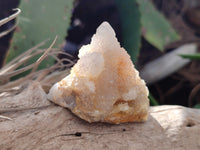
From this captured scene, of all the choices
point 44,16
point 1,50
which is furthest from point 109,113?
point 1,50

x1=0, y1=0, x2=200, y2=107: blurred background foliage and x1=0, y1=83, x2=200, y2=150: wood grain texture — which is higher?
x1=0, y1=0, x2=200, y2=107: blurred background foliage

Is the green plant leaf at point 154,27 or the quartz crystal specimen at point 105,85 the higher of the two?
the green plant leaf at point 154,27

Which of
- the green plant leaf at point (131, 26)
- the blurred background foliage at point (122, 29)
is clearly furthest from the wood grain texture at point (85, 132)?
the green plant leaf at point (131, 26)

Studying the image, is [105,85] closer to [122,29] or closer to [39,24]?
[39,24]

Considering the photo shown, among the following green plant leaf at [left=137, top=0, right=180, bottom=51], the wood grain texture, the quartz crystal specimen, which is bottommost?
the wood grain texture

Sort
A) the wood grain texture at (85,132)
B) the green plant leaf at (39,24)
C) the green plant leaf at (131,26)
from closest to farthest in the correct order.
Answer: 1. the wood grain texture at (85,132)
2. the green plant leaf at (39,24)
3. the green plant leaf at (131,26)

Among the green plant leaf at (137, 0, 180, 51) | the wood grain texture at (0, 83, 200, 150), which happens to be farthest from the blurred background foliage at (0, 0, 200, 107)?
the wood grain texture at (0, 83, 200, 150)

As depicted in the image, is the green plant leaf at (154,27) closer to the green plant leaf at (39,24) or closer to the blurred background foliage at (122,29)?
the blurred background foliage at (122,29)

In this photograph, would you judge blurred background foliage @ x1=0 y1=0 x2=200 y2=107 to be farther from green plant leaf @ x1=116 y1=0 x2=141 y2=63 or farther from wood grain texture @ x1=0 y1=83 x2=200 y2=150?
wood grain texture @ x1=0 y1=83 x2=200 y2=150

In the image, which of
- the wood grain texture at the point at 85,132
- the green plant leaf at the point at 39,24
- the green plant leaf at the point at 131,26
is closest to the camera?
the wood grain texture at the point at 85,132
